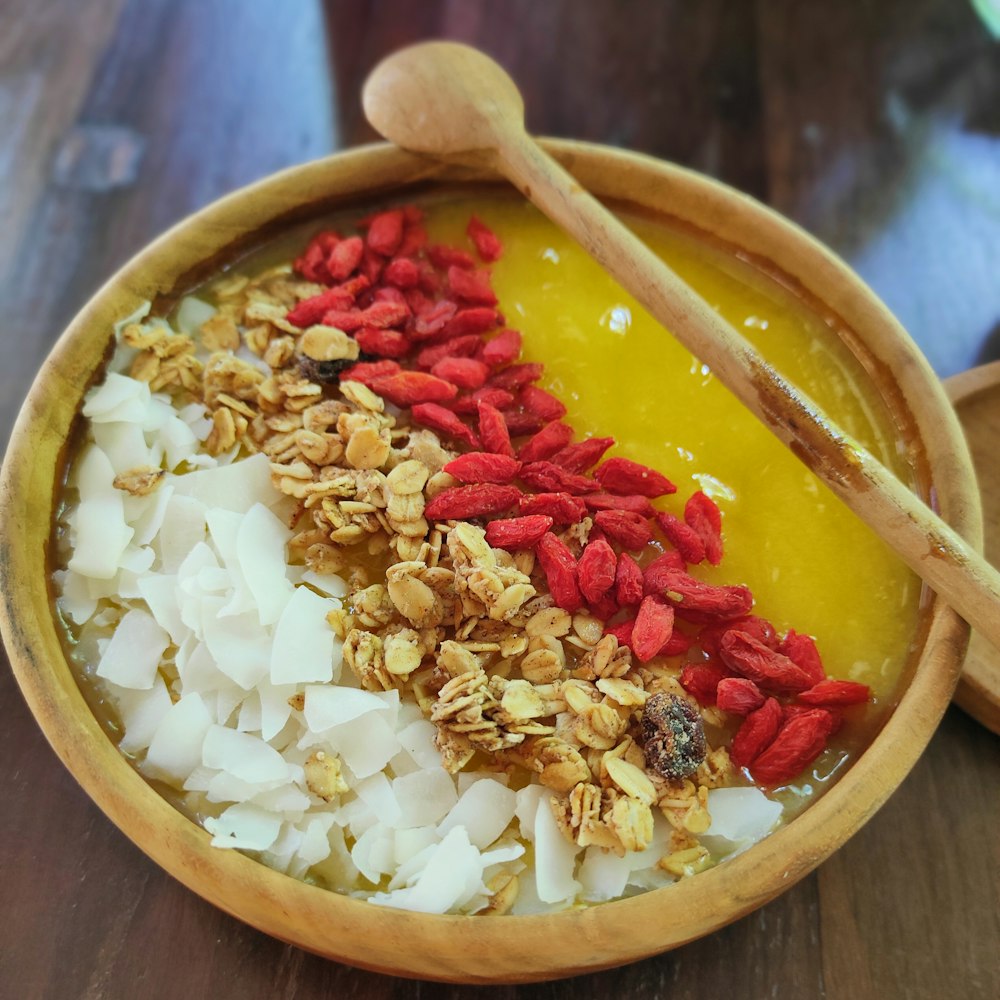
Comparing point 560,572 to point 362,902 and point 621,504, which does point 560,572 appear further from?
point 362,902

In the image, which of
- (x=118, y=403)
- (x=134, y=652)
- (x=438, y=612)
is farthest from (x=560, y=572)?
(x=118, y=403)

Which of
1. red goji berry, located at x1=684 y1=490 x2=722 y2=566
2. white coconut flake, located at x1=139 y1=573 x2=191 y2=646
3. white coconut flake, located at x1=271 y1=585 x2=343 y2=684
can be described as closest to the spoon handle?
red goji berry, located at x1=684 y1=490 x2=722 y2=566

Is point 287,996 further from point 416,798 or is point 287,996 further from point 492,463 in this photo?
point 492,463

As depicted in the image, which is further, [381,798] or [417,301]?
[417,301]

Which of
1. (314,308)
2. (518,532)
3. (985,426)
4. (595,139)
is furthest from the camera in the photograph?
(595,139)

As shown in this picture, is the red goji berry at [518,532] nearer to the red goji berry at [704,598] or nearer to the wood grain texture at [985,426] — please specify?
the red goji berry at [704,598]

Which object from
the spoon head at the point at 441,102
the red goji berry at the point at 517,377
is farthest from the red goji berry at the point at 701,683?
the spoon head at the point at 441,102
